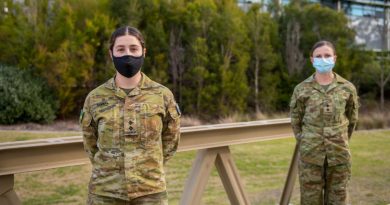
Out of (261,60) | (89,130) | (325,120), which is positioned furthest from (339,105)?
(261,60)

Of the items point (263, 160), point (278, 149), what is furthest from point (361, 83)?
point (263, 160)

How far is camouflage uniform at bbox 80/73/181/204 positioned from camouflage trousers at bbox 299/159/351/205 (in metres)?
1.58

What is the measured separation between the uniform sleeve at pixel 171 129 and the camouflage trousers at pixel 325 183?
1455 millimetres

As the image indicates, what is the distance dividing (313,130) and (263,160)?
4060 millimetres

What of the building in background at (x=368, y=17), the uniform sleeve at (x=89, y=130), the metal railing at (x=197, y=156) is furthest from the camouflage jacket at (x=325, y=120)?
the building in background at (x=368, y=17)

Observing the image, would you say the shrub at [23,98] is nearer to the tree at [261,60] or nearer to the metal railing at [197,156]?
the tree at [261,60]

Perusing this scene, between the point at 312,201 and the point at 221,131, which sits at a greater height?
Result: the point at 221,131

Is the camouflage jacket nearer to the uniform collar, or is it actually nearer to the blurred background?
the uniform collar

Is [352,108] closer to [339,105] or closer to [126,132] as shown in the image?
[339,105]

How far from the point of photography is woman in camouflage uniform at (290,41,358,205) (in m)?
3.13

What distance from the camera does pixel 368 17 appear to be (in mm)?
25547

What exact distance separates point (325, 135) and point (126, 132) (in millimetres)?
1802

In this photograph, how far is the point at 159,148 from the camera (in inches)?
80.7

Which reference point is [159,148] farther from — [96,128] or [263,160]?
[263,160]
